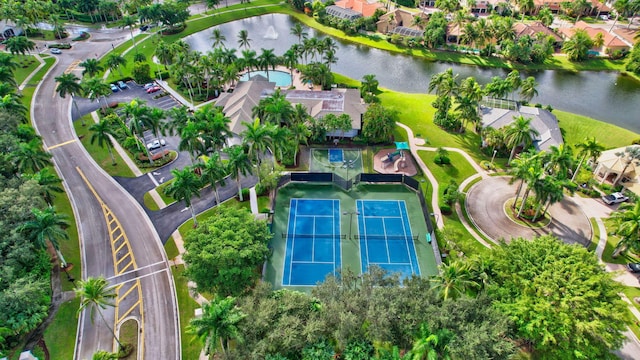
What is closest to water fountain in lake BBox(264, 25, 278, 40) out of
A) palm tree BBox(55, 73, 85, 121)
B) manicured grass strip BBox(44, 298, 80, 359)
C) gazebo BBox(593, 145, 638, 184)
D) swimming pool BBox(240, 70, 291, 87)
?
swimming pool BBox(240, 70, 291, 87)

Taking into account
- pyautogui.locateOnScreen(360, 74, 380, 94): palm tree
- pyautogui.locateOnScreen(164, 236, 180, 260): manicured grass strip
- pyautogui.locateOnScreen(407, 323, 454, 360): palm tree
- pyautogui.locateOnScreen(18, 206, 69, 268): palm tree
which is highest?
pyautogui.locateOnScreen(360, 74, 380, 94): palm tree

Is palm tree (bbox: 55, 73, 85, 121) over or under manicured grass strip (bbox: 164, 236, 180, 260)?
over

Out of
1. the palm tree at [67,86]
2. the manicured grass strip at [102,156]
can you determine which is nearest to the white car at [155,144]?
the manicured grass strip at [102,156]

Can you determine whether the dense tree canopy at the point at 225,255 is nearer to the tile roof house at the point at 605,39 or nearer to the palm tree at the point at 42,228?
the palm tree at the point at 42,228

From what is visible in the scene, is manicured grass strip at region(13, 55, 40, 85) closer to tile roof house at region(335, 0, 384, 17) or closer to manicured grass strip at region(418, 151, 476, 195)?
tile roof house at region(335, 0, 384, 17)

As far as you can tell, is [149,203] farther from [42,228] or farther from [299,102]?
[299,102]
